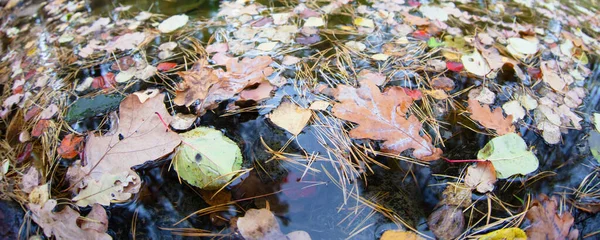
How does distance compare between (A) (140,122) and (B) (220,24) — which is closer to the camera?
(A) (140,122)

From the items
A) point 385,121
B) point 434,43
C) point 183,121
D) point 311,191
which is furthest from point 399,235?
point 434,43

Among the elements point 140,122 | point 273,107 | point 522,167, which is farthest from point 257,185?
point 522,167

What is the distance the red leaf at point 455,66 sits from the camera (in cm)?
182

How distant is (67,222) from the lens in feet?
3.85

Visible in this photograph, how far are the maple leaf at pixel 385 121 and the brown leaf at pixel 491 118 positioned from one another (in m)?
0.31

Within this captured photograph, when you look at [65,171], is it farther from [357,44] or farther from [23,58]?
[357,44]

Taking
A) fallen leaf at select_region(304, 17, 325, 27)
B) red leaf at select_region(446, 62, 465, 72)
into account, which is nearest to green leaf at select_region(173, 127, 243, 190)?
fallen leaf at select_region(304, 17, 325, 27)

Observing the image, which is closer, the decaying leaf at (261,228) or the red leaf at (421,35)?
the decaying leaf at (261,228)

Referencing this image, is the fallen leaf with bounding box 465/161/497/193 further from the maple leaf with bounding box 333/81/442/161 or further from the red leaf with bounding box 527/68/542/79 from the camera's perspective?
the red leaf with bounding box 527/68/542/79

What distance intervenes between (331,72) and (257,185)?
754mm

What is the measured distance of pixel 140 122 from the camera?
4.32 feet

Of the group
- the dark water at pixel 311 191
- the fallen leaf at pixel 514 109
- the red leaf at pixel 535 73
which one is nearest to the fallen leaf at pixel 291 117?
the dark water at pixel 311 191

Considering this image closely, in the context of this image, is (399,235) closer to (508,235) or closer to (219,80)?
(508,235)

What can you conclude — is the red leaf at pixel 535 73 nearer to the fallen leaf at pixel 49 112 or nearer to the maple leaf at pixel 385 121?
the maple leaf at pixel 385 121
